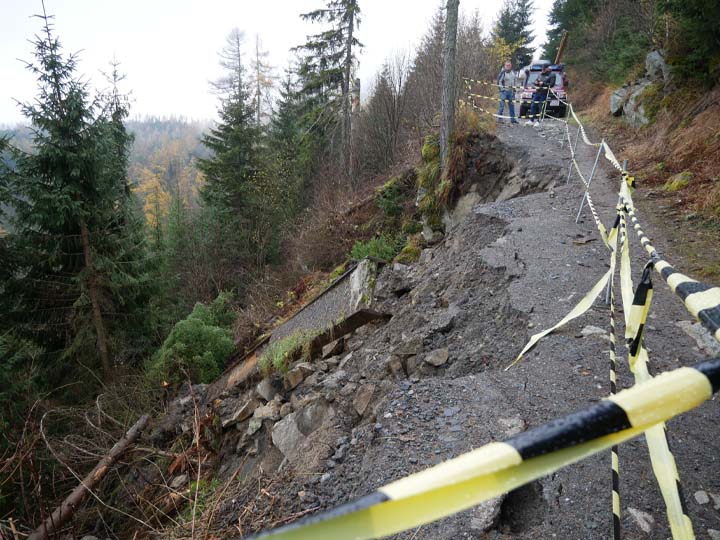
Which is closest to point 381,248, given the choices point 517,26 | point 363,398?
point 363,398

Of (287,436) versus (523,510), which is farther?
(287,436)

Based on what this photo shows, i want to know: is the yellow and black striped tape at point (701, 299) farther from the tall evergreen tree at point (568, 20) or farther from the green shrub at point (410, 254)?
the tall evergreen tree at point (568, 20)

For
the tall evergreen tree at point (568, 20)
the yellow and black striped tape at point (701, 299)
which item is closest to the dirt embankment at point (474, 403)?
the yellow and black striped tape at point (701, 299)

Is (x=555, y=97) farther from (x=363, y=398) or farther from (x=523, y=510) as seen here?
(x=523, y=510)

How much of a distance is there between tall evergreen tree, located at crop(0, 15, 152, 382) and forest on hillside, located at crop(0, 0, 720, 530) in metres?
0.05

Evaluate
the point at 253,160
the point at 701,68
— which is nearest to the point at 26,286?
the point at 253,160

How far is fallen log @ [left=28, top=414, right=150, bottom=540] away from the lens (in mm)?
3877

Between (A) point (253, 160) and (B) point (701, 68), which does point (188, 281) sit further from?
(B) point (701, 68)

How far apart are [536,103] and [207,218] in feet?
50.9

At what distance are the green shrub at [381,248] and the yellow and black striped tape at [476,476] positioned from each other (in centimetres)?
983

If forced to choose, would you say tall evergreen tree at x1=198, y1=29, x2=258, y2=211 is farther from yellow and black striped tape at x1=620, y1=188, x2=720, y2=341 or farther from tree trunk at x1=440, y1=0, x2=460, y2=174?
yellow and black striped tape at x1=620, y1=188, x2=720, y2=341

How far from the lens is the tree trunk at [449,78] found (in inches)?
362

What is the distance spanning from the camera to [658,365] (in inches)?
119

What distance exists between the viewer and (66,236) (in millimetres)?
10617
